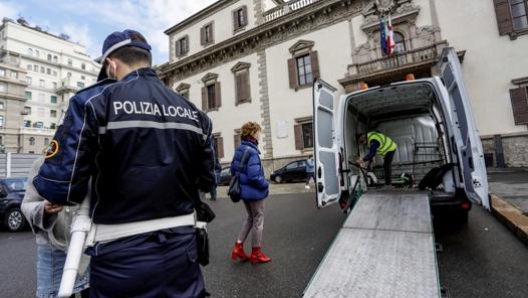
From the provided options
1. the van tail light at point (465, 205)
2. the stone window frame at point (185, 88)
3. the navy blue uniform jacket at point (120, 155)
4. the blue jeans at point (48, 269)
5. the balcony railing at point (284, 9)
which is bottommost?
the van tail light at point (465, 205)

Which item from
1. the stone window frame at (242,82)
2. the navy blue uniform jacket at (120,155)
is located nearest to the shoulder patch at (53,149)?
the navy blue uniform jacket at (120,155)

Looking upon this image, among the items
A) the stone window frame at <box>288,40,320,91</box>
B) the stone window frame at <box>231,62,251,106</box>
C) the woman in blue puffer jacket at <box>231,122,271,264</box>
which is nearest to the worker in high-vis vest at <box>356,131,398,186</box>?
the woman in blue puffer jacket at <box>231,122,271,264</box>

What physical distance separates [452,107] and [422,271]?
8.58 feet

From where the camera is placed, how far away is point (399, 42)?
15273 mm

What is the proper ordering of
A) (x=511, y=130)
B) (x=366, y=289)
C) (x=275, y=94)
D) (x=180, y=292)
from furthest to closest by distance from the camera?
(x=275, y=94) → (x=511, y=130) → (x=366, y=289) → (x=180, y=292)

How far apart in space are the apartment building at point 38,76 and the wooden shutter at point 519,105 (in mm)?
60155

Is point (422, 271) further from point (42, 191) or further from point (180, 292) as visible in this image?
point (42, 191)

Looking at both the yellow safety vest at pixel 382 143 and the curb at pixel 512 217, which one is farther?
the yellow safety vest at pixel 382 143

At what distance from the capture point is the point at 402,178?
6.67 metres

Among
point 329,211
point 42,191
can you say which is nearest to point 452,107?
point 329,211

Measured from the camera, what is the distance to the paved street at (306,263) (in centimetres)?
281

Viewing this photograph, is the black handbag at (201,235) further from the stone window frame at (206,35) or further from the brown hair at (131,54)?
the stone window frame at (206,35)

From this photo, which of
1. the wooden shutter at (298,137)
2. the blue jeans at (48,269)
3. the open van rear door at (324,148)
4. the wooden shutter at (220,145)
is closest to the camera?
the blue jeans at (48,269)

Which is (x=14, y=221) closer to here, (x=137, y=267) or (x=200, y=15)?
(x=137, y=267)
